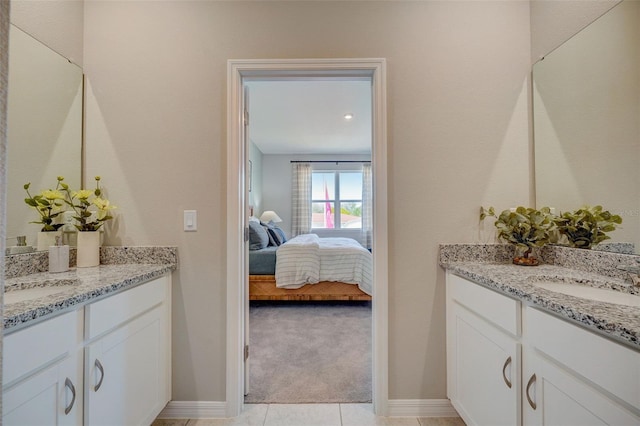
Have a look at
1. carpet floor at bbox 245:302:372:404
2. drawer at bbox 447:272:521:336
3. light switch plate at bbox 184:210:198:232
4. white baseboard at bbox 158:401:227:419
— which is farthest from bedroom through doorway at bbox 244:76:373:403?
drawer at bbox 447:272:521:336

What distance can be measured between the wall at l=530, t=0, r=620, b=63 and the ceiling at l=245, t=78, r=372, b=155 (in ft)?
3.81

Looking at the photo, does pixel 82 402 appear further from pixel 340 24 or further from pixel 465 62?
pixel 465 62

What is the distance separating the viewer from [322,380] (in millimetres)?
1938

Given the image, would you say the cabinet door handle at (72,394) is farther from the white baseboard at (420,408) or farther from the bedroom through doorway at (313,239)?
the white baseboard at (420,408)

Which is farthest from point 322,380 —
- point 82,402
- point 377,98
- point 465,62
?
point 465,62

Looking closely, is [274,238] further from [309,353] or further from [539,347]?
[539,347]

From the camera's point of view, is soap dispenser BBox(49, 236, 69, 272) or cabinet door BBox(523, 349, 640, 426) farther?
soap dispenser BBox(49, 236, 69, 272)

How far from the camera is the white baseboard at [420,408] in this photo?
5.22ft

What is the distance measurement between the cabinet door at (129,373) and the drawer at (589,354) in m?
1.60

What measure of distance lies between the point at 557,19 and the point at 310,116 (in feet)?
9.48

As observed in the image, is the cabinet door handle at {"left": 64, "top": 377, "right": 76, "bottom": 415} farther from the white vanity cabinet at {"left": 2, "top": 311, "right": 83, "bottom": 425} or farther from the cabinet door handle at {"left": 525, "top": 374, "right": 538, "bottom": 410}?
the cabinet door handle at {"left": 525, "top": 374, "right": 538, "bottom": 410}

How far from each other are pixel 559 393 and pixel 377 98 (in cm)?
148

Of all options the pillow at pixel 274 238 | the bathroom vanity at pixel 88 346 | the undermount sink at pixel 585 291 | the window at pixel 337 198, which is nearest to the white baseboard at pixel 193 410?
the bathroom vanity at pixel 88 346

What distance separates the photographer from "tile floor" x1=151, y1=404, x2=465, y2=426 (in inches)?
60.6
